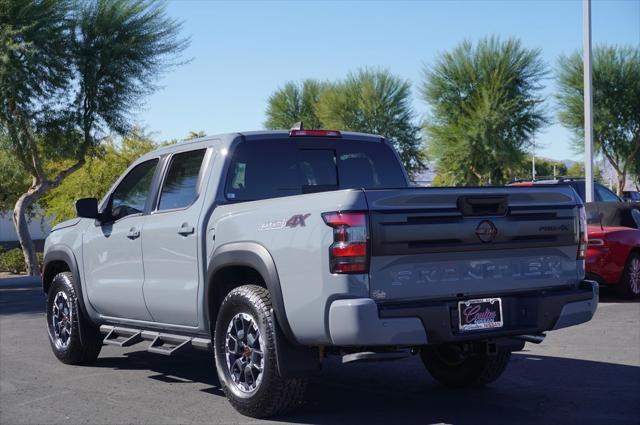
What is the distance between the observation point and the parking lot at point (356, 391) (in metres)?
5.98

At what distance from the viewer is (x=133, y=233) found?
288 inches

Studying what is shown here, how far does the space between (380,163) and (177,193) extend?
1.79m

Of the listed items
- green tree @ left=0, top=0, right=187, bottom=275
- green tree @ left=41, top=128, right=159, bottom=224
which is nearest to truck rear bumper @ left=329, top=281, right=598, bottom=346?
green tree @ left=0, top=0, right=187, bottom=275

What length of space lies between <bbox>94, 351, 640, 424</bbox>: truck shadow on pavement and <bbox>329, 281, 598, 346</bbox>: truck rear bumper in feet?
2.23

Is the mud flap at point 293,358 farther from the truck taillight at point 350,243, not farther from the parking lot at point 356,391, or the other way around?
the truck taillight at point 350,243

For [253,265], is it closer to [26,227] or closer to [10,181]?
[26,227]

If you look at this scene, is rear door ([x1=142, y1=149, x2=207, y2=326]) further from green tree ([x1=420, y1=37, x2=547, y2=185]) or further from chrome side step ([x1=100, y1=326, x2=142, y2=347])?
green tree ([x1=420, y1=37, x2=547, y2=185])

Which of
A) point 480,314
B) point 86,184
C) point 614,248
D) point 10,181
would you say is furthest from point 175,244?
point 86,184

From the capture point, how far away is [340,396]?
6684 mm

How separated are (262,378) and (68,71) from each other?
19.3 metres

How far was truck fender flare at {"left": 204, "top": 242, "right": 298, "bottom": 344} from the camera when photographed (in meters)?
5.53

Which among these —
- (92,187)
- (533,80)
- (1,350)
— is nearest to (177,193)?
(1,350)

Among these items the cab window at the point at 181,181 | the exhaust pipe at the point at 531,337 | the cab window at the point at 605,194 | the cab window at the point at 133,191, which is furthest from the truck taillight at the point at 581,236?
the cab window at the point at 605,194

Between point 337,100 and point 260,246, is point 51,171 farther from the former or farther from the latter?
point 260,246
